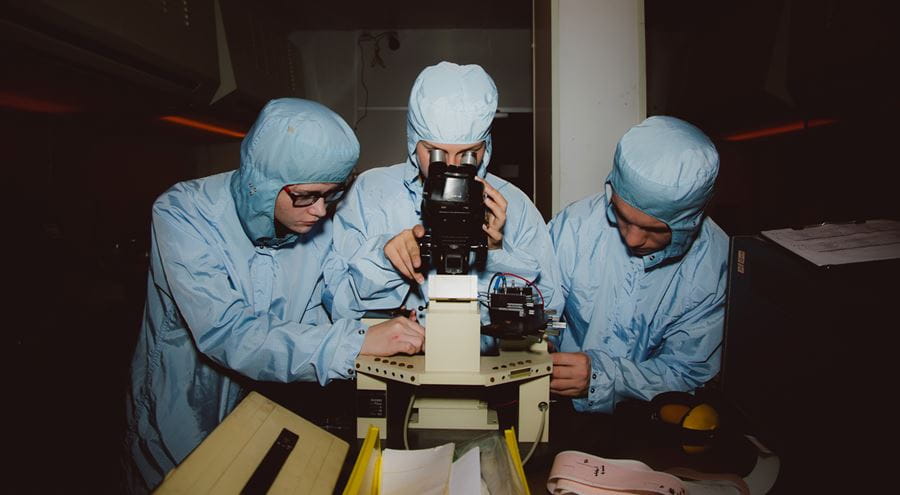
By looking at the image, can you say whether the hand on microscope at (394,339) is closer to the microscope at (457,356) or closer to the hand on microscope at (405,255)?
the microscope at (457,356)

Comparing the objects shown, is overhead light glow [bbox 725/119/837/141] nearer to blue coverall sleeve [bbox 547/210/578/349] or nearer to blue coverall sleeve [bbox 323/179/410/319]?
blue coverall sleeve [bbox 547/210/578/349]

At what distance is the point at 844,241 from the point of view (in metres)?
0.93

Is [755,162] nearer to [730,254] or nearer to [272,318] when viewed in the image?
[730,254]

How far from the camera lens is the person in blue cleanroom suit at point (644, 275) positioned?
117 centimetres

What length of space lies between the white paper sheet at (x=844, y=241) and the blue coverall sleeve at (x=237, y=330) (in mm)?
1136

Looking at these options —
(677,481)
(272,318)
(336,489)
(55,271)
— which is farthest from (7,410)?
(677,481)

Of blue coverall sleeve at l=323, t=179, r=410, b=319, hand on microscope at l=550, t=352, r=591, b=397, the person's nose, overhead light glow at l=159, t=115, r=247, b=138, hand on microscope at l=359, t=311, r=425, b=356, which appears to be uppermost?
overhead light glow at l=159, t=115, r=247, b=138

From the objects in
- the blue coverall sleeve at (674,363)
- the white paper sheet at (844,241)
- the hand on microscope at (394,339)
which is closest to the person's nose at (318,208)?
the hand on microscope at (394,339)

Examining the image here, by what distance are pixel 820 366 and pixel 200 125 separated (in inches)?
155

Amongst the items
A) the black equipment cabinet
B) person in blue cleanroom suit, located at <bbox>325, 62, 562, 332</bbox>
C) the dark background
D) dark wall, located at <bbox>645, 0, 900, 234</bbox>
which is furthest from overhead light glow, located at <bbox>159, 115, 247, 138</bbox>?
dark wall, located at <bbox>645, 0, 900, 234</bbox>

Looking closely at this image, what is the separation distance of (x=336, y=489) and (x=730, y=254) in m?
1.29

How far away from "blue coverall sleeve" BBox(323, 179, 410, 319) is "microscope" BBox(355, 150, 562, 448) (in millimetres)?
279

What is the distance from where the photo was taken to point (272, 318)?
1164 mm

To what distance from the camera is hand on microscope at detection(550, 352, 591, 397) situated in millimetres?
1115
